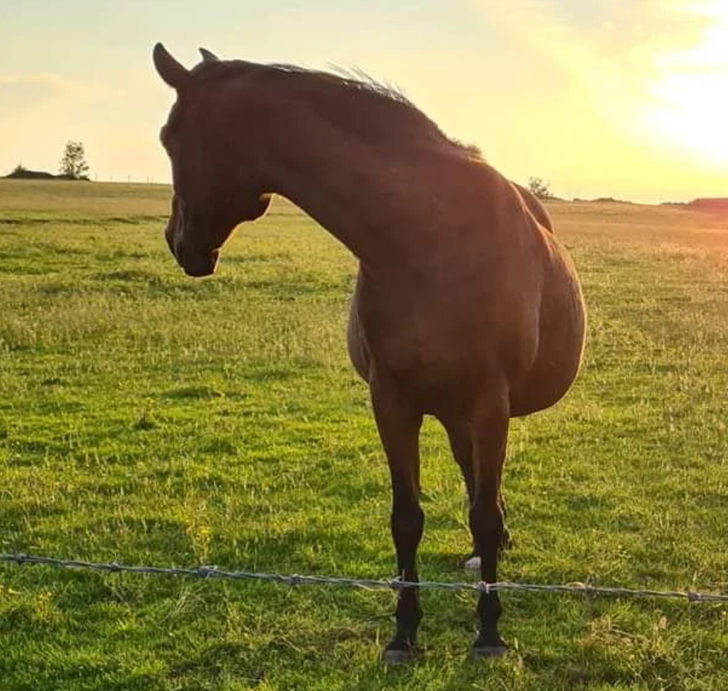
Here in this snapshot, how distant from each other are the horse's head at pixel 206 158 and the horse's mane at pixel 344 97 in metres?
0.09

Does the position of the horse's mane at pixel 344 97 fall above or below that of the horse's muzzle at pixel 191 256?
above

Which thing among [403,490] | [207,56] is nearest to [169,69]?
[207,56]

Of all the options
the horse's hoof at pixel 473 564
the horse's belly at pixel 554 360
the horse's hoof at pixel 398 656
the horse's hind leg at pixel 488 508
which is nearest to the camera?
the horse's hind leg at pixel 488 508

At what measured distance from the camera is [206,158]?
3932 millimetres

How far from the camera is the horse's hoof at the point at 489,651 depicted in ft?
14.6

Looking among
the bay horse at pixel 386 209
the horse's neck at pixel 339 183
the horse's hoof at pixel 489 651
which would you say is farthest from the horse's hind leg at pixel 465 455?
the horse's neck at pixel 339 183

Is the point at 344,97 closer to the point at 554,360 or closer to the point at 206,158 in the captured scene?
the point at 206,158

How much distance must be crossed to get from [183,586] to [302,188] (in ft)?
8.12

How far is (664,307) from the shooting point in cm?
1644

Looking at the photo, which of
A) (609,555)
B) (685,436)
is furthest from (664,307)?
(609,555)

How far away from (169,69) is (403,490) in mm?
2226

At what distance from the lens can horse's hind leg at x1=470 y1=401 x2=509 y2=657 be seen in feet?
13.8

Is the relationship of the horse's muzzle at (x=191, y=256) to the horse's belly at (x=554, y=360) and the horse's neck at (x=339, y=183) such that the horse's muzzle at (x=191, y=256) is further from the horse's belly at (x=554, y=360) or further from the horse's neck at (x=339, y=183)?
the horse's belly at (x=554, y=360)

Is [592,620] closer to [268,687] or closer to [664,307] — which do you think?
[268,687]
